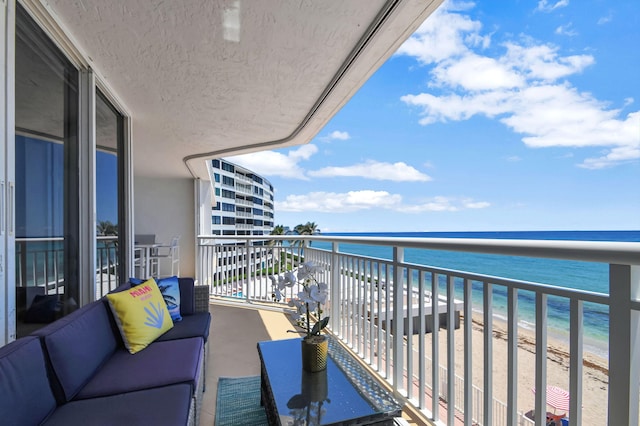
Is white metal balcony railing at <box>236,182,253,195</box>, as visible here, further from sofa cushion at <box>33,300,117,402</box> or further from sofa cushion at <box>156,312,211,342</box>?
sofa cushion at <box>33,300,117,402</box>

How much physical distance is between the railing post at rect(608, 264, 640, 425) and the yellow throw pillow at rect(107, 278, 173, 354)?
6.96 feet

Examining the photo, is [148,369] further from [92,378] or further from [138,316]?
[138,316]

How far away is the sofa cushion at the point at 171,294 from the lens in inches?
93.4

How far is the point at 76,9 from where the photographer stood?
168cm

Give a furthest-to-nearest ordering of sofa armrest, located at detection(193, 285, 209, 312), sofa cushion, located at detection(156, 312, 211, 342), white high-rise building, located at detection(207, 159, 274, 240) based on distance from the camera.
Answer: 1. white high-rise building, located at detection(207, 159, 274, 240)
2. sofa armrest, located at detection(193, 285, 209, 312)
3. sofa cushion, located at detection(156, 312, 211, 342)

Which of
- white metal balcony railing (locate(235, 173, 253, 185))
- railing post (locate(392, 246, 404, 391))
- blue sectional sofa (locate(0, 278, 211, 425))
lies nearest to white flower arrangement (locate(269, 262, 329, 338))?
railing post (locate(392, 246, 404, 391))

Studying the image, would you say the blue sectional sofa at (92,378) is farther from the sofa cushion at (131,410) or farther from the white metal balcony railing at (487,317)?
the white metal balcony railing at (487,317)

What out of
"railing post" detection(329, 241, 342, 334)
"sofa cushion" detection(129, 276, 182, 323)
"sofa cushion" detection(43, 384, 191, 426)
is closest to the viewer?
"sofa cushion" detection(43, 384, 191, 426)

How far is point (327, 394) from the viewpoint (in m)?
1.28

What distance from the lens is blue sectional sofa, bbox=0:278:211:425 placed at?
106 cm

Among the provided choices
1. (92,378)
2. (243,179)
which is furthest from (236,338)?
(243,179)

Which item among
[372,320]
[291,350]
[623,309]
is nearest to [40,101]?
[291,350]

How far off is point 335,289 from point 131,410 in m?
1.83

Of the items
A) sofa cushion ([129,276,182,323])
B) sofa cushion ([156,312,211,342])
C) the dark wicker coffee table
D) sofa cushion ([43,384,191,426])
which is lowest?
sofa cushion ([156,312,211,342])
